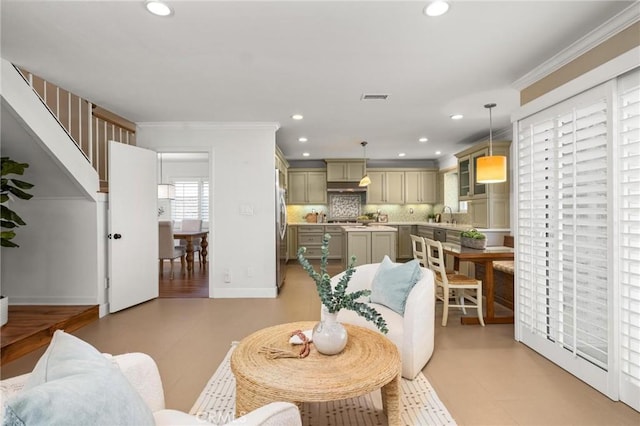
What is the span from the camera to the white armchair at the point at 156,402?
3.37ft

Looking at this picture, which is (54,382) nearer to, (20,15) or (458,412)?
(458,412)

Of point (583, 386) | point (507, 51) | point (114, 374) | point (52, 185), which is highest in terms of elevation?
point (507, 51)

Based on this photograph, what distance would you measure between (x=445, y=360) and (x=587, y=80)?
7.46 ft

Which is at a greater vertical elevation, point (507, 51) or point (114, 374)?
point (507, 51)

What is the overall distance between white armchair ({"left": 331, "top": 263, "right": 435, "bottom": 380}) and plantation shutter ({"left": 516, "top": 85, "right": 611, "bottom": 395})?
3.11 feet

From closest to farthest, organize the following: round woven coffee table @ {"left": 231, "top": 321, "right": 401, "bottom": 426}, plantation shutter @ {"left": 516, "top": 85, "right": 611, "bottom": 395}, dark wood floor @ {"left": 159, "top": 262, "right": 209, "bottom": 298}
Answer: round woven coffee table @ {"left": 231, "top": 321, "right": 401, "bottom": 426} < plantation shutter @ {"left": 516, "top": 85, "right": 611, "bottom": 395} < dark wood floor @ {"left": 159, "top": 262, "right": 209, "bottom": 298}

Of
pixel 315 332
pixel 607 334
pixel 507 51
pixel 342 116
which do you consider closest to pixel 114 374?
pixel 315 332

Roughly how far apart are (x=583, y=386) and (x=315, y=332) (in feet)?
6.49

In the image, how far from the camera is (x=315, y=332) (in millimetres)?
1775

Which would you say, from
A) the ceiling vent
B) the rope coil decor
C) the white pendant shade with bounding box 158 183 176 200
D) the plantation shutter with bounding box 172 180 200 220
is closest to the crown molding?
the ceiling vent

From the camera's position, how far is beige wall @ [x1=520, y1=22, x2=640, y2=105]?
2.05 meters

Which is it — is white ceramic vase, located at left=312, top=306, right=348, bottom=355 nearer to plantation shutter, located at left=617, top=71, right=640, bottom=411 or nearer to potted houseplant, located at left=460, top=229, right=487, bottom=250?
plantation shutter, located at left=617, top=71, right=640, bottom=411

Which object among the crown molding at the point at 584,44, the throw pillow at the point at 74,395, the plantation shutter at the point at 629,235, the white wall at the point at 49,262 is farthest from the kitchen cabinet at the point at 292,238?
the throw pillow at the point at 74,395

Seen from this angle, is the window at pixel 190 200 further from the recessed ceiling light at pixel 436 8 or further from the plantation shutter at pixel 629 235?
the plantation shutter at pixel 629 235
